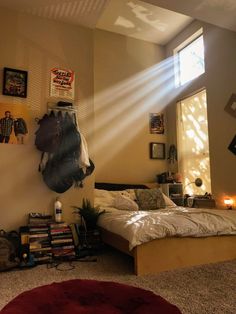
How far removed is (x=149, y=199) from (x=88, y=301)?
97.8 inches

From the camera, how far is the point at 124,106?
5.18m

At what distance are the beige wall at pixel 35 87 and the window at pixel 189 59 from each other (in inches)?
97.9

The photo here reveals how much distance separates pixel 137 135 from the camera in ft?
17.3

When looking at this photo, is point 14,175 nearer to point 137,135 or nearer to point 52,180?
point 52,180

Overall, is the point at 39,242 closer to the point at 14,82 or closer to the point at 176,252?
the point at 176,252

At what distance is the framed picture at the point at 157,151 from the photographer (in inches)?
212

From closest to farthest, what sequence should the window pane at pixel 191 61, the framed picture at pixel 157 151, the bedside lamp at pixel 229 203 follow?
1. the bedside lamp at pixel 229 203
2. the window pane at pixel 191 61
3. the framed picture at pixel 157 151

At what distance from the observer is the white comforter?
2352mm

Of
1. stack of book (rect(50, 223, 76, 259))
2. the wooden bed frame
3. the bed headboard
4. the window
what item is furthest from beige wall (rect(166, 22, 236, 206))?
stack of book (rect(50, 223, 76, 259))

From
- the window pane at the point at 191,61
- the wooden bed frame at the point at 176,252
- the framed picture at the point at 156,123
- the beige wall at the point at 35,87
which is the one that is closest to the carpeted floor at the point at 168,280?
the wooden bed frame at the point at 176,252

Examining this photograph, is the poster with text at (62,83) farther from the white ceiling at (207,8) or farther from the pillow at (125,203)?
the pillow at (125,203)

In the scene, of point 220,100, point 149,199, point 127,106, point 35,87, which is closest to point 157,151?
point 127,106

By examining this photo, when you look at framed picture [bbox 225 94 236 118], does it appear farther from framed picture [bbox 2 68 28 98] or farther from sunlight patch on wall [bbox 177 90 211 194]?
framed picture [bbox 2 68 28 98]

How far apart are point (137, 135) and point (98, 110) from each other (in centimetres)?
95
